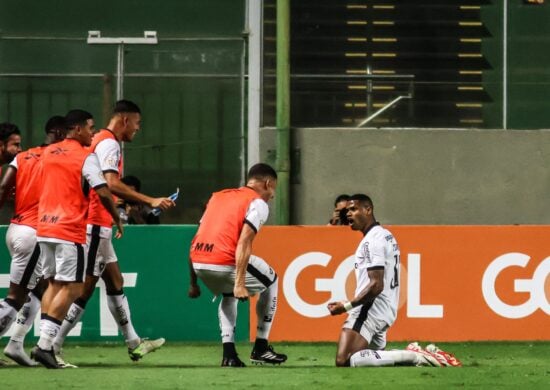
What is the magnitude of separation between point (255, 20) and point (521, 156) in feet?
13.1

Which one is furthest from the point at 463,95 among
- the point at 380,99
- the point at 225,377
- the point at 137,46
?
the point at 225,377

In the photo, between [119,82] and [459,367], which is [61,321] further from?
[119,82]

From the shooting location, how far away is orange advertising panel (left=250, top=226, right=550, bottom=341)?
52.0 ft

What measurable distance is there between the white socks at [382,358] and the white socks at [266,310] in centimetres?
74

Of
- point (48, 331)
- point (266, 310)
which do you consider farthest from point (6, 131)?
point (266, 310)

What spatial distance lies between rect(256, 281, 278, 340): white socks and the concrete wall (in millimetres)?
8145

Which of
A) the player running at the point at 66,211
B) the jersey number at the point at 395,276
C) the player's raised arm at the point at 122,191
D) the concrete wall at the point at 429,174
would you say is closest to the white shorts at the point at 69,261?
the player running at the point at 66,211

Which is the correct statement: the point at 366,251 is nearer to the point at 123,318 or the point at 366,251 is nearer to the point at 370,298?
the point at 370,298

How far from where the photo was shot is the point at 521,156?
Result: 21016 mm

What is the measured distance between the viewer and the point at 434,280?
16.0 m

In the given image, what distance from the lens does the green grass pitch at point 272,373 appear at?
10742 mm

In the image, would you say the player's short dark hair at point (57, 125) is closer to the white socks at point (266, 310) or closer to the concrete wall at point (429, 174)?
the white socks at point (266, 310)

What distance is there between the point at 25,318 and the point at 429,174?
9244 mm

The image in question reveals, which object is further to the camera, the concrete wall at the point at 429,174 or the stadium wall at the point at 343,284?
the concrete wall at the point at 429,174
